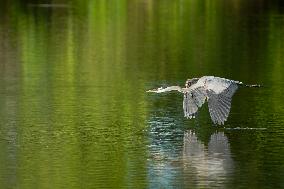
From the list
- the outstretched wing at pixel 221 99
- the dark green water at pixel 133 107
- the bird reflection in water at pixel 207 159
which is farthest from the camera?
the outstretched wing at pixel 221 99

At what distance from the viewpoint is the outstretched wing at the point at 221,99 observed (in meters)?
16.9

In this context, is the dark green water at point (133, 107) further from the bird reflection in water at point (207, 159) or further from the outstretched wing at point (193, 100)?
the outstretched wing at point (193, 100)

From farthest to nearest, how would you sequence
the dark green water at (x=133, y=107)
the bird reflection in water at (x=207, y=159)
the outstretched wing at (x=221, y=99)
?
the outstretched wing at (x=221, y=99) < the dark green water at (x=133, y=107) < the bird reflection in water at (x=207, y=159)

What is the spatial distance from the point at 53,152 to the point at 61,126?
210cm

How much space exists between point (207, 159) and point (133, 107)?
15.1 feet

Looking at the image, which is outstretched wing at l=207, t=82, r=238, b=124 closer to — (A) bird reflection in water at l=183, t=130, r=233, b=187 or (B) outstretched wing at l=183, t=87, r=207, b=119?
(B) outstretched wing at l=183, t=87, r=207, b=119

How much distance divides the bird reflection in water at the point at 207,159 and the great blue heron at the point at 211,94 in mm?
321

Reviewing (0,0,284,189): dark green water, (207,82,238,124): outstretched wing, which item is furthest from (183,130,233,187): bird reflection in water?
(207,82,238,124): outstretched wing

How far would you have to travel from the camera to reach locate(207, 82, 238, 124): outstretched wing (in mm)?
16875

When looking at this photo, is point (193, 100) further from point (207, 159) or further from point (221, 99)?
point (207, 159)

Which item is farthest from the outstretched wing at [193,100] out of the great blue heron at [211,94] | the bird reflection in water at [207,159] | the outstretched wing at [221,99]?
the bird reflection in water at [207,159]

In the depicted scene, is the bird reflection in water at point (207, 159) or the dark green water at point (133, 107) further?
the dark green water at point (133, 107)

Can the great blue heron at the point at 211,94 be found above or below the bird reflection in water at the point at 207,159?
above

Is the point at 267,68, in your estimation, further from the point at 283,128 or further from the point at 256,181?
the point at 256,181
